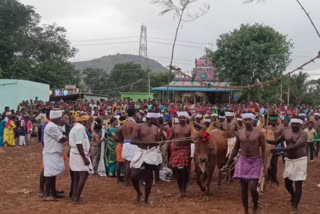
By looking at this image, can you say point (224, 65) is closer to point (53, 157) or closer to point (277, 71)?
point (277, 71)

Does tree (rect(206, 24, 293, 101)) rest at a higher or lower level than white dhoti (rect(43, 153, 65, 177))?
higher

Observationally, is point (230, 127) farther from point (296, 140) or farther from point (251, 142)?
point (251, 142)

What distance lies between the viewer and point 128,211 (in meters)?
7.38

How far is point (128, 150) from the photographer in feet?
31.8

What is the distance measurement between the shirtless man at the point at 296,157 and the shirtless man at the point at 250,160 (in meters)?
0.64

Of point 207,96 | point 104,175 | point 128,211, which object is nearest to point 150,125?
point 128,211

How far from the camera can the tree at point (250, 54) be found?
22.3m

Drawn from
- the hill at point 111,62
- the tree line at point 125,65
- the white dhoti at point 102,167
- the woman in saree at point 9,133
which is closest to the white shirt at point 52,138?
the white dhoti at point 102,167

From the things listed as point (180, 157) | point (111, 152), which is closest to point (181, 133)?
point (180, 157)

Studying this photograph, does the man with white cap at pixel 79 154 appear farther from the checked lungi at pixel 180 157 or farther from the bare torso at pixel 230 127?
the bare torso at pixel 230 127

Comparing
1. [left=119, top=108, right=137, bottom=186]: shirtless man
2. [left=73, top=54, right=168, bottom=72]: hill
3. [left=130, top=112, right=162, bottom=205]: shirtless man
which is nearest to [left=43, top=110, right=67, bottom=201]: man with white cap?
[left=130, top=112, right=162, bottom=205]: shirtless man

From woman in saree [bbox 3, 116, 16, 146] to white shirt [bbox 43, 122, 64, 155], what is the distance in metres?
10.8

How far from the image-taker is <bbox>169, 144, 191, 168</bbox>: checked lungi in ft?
27.7

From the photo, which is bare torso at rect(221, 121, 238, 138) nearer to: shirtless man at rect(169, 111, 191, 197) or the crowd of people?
the crowd of people
